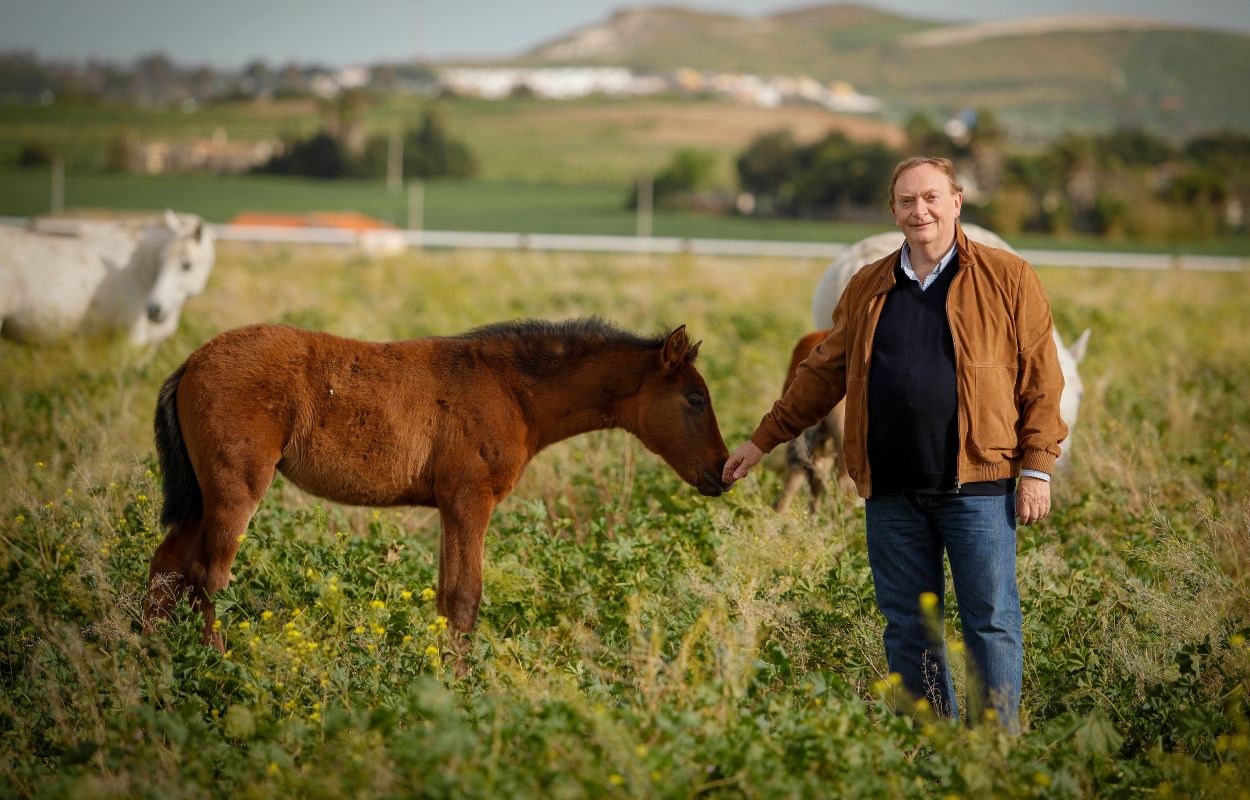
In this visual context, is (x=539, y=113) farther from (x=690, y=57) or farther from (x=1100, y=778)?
(x=1100, y=778)

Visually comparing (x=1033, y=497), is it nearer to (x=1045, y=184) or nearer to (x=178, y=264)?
(x=178, y=264)

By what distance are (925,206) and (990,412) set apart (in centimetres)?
80

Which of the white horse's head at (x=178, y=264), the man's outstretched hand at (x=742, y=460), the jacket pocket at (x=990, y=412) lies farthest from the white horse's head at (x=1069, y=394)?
the white horse's head at (x=178, y=264)

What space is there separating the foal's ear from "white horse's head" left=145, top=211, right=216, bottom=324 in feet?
24.7

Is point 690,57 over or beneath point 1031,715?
over

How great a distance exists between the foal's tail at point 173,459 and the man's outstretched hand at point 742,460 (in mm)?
2509

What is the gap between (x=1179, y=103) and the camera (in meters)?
65.1

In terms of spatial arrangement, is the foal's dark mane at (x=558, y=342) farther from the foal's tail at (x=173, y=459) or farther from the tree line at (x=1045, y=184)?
the tree line at (x=1045, y=184)

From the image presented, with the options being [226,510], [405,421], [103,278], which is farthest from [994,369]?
[103,278]

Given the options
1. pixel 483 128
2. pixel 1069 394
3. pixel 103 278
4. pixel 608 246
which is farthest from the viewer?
pixel 483 128

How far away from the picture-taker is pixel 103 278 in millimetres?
11492

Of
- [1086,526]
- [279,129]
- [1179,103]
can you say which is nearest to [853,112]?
[1179,103]

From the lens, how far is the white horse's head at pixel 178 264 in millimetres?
11281

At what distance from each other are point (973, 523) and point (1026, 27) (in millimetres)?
124971
